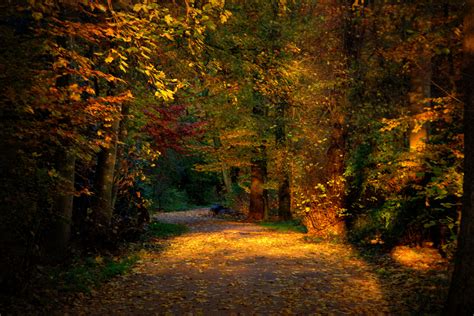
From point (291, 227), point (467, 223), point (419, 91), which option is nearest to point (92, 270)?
point (467, 223)

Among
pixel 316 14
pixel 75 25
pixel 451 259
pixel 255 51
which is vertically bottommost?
pixel 451 259

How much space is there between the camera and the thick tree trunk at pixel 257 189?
75.3 feet

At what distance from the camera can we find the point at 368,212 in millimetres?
13438

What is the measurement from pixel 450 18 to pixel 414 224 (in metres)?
5.14

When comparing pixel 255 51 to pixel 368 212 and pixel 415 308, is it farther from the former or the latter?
pixel 368 212

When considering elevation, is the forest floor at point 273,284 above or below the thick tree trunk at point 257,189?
below

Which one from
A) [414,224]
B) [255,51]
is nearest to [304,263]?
[414,224]

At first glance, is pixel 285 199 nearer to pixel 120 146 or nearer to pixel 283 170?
pixel 283 170

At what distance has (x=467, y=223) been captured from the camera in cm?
519

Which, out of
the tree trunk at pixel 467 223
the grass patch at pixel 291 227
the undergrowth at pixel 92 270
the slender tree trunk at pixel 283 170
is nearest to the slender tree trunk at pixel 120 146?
the undergrowth at pixel 92 270

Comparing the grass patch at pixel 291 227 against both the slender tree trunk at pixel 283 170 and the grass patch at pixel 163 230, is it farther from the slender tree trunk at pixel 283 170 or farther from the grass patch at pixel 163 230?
the grass patch at pixel 163 230

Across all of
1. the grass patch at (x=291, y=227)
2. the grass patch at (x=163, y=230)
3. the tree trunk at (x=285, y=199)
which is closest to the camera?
the grass patch at (x=163, y=230)

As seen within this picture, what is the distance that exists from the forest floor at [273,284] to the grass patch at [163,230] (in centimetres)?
349

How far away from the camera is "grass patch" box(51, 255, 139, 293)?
7.79 meters
